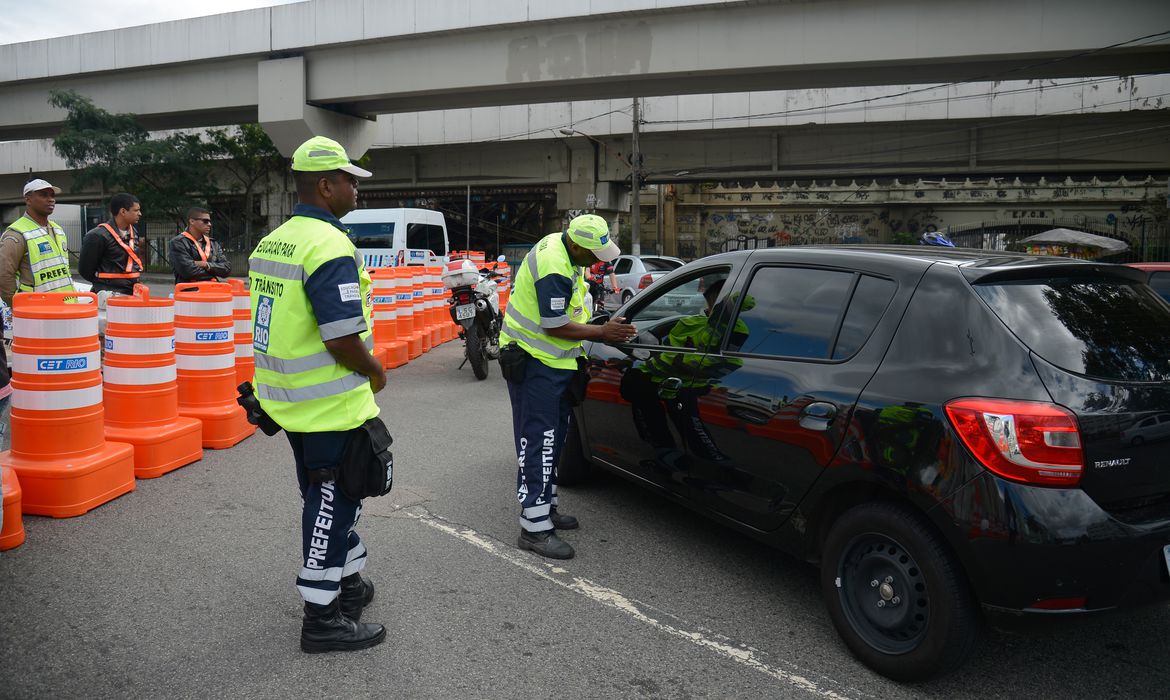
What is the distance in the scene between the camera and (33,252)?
6.80 m

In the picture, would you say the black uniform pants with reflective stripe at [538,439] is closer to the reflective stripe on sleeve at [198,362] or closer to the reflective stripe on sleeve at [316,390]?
the reflective stripe on sleeve at [316,390]

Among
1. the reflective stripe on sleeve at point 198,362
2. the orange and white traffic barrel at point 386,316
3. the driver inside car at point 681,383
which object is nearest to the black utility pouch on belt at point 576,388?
the driver inside car at point 681,383

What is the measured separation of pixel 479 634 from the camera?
3.52 m

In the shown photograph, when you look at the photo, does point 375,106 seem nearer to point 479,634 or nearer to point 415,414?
point 415,414

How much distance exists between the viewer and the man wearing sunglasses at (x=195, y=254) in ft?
27.8

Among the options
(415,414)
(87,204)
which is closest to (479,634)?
(415,414)

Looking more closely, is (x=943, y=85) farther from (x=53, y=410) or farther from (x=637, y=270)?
(x=53, y=410)

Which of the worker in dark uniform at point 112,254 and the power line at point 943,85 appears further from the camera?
the power line at point 943,85

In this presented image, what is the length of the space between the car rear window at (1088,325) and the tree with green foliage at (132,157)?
32.4 metres

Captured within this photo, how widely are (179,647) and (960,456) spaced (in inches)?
122

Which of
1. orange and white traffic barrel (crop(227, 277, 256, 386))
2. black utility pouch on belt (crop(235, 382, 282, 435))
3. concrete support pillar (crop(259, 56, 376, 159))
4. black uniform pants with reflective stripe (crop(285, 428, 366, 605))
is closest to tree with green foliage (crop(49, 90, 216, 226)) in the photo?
concrete support pillar (crop(259, 56, 376, 159))

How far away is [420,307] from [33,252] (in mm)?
6453

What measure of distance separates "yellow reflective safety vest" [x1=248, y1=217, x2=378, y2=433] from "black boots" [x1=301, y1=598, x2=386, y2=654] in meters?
0.76

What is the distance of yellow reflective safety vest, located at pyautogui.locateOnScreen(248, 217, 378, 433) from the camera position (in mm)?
3139
